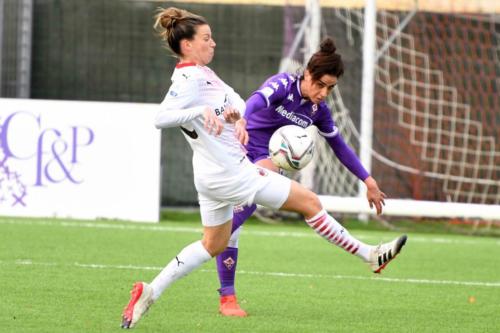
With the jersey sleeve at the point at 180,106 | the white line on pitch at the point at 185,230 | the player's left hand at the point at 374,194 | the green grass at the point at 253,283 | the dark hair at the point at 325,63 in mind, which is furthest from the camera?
the white line on pitch at the point at 185,230

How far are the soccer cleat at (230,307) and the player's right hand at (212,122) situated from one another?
1.33 metres

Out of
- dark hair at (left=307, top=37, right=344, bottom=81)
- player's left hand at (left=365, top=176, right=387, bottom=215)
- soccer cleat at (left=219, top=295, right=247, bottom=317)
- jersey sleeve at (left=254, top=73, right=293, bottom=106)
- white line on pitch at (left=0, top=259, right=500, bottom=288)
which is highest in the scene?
dark hair at (left=307, top=37, right=344, bottom=81)

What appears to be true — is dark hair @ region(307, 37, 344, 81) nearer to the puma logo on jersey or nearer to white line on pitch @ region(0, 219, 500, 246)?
the puma logo on jersey

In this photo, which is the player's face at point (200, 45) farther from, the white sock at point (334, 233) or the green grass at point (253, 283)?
the green grass at point (253, 283)

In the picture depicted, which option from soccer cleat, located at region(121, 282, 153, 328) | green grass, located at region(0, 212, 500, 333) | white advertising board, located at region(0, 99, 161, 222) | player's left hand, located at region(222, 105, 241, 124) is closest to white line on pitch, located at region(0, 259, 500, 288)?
green grass, located at region(0, 212, 500, 333)

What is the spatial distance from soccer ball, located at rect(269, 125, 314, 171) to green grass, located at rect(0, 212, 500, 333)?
2.88 ft

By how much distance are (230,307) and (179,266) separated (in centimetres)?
68

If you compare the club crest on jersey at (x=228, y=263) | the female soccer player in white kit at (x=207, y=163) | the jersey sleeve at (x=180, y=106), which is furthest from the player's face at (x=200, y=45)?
the club crest on jersey at (x=228, y=263)

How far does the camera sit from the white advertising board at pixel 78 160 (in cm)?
1235

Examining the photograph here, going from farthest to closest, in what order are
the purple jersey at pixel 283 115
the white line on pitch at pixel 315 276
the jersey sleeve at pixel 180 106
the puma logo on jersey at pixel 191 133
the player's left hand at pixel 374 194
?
the white line on pitch at pixel 315 276 → the player's left hand at pixel 374 194 → the purple jersey at pixel 283 115 → the puma logo on jersey at pixel 191 133 → the jersey sleeve at pixel 180 106

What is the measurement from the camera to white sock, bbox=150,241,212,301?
614cm

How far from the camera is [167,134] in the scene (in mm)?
14664

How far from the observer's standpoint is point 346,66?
562 inches

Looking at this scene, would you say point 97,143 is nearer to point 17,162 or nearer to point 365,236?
point 17,162
